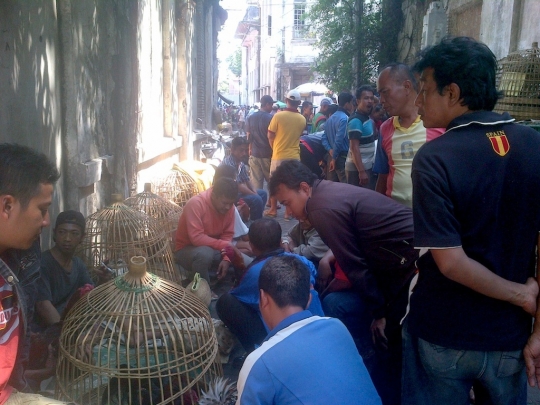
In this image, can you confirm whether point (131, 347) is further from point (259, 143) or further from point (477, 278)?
point (259, 143)

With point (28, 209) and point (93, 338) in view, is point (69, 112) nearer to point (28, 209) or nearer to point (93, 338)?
point (93, 338)

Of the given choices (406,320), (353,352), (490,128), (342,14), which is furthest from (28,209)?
(342,14)

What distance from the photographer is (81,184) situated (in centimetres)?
445

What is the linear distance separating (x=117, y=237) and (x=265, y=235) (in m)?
1.48

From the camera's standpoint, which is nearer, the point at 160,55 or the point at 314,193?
the point at 314,193

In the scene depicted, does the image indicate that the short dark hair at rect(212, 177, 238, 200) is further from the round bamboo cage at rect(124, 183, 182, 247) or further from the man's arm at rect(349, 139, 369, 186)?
the man's arm at rect(349, 139, 369, 186)

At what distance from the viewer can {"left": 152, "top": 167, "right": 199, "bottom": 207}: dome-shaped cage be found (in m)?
6.82

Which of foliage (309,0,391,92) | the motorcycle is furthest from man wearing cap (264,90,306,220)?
foliage (309,0,391,92)

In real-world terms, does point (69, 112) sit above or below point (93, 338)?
above

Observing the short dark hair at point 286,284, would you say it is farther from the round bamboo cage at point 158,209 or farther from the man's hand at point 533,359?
the round bamboo cage at point 158,209

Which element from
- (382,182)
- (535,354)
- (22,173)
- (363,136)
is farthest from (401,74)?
(363,136)

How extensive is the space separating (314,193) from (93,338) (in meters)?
1.36

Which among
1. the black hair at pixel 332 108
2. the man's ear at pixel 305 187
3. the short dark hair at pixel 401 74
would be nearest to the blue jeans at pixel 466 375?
the man's ear at pixel 305 187

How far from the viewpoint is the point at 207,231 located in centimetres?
497
